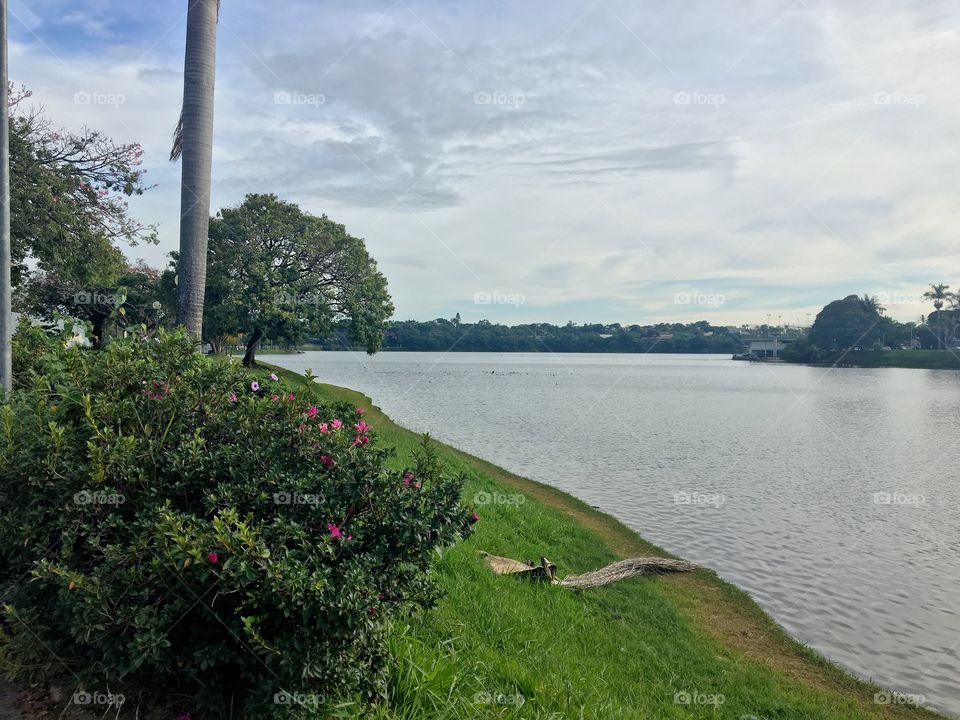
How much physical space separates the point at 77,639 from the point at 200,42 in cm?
927

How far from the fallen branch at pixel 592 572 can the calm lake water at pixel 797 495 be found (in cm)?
159

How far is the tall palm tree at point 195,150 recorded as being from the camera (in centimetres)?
948

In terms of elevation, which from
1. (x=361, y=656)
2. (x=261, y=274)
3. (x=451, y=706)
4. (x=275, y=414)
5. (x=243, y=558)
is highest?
(x=261, y=274)

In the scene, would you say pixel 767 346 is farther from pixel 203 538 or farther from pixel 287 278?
pixel 203 538

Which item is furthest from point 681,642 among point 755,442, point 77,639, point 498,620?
point 755,442

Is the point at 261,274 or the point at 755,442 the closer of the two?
the point at 755,442

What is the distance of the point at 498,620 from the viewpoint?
6.67 metres

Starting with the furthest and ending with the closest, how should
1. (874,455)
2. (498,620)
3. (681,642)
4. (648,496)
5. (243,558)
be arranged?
(874,455)
(648,496)
(681,642)
(498,620)
(243,558)

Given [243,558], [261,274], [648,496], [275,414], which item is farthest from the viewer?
[261,274]

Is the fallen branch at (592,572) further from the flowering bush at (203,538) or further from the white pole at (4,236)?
the white pole at (4,236)

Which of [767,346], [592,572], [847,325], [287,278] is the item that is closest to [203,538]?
[592,572]

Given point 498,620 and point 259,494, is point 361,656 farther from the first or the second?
point 498,620

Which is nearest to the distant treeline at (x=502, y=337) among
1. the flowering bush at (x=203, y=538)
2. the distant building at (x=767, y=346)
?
the distant building at (x=767, y=346)

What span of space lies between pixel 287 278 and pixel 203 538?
3861cm
